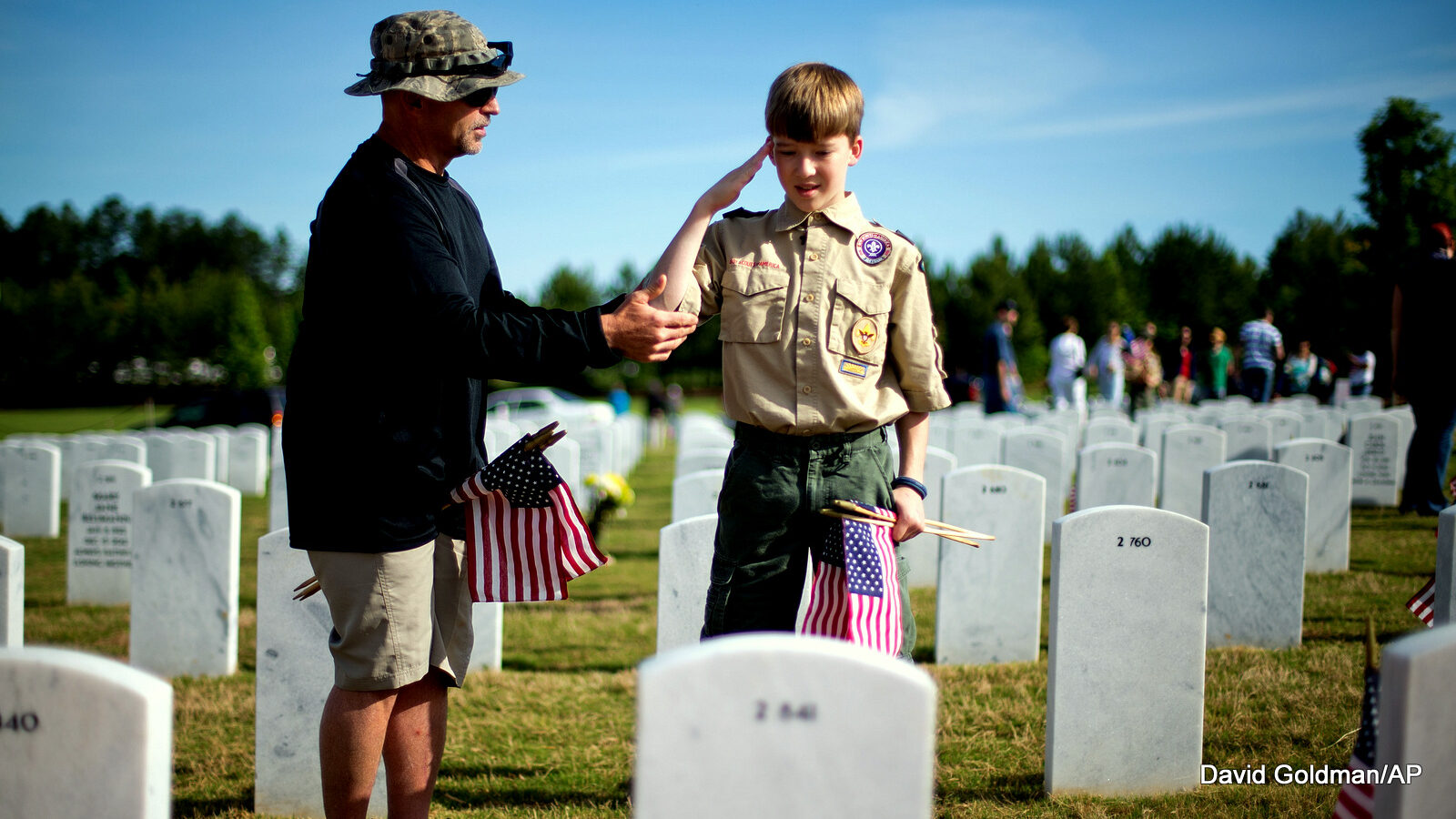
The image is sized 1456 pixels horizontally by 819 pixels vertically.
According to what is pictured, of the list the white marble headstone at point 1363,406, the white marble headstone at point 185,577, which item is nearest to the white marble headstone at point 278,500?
the white marble headstone at point 185,577

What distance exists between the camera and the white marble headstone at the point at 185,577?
5.25m

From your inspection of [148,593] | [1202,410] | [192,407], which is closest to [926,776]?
Answer: [148,593]

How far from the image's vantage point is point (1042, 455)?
9.26 meters

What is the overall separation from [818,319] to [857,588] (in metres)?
0.72

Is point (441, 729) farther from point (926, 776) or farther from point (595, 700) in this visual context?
point (595, 700)

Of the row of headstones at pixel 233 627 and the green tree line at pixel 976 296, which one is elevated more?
the green tree line at pixel 976 296

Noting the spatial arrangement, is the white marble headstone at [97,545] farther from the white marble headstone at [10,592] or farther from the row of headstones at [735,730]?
the row of headstones at [735,730]

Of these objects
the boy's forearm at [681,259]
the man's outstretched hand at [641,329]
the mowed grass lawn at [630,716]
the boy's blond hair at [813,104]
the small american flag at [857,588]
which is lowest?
the mowed grass lawn at [630,716]

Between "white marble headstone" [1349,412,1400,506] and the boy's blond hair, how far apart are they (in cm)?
1011

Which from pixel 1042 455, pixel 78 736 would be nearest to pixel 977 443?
pixel 1042 455

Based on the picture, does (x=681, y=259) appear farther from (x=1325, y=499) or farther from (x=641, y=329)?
(x=1325, y=499)

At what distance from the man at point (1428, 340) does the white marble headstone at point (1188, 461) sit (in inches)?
57.2

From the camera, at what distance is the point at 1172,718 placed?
3588mm

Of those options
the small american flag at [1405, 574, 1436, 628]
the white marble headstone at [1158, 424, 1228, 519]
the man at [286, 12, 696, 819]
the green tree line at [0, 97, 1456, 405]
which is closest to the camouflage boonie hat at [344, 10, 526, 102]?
the man at [286, 12, 696, 819]
